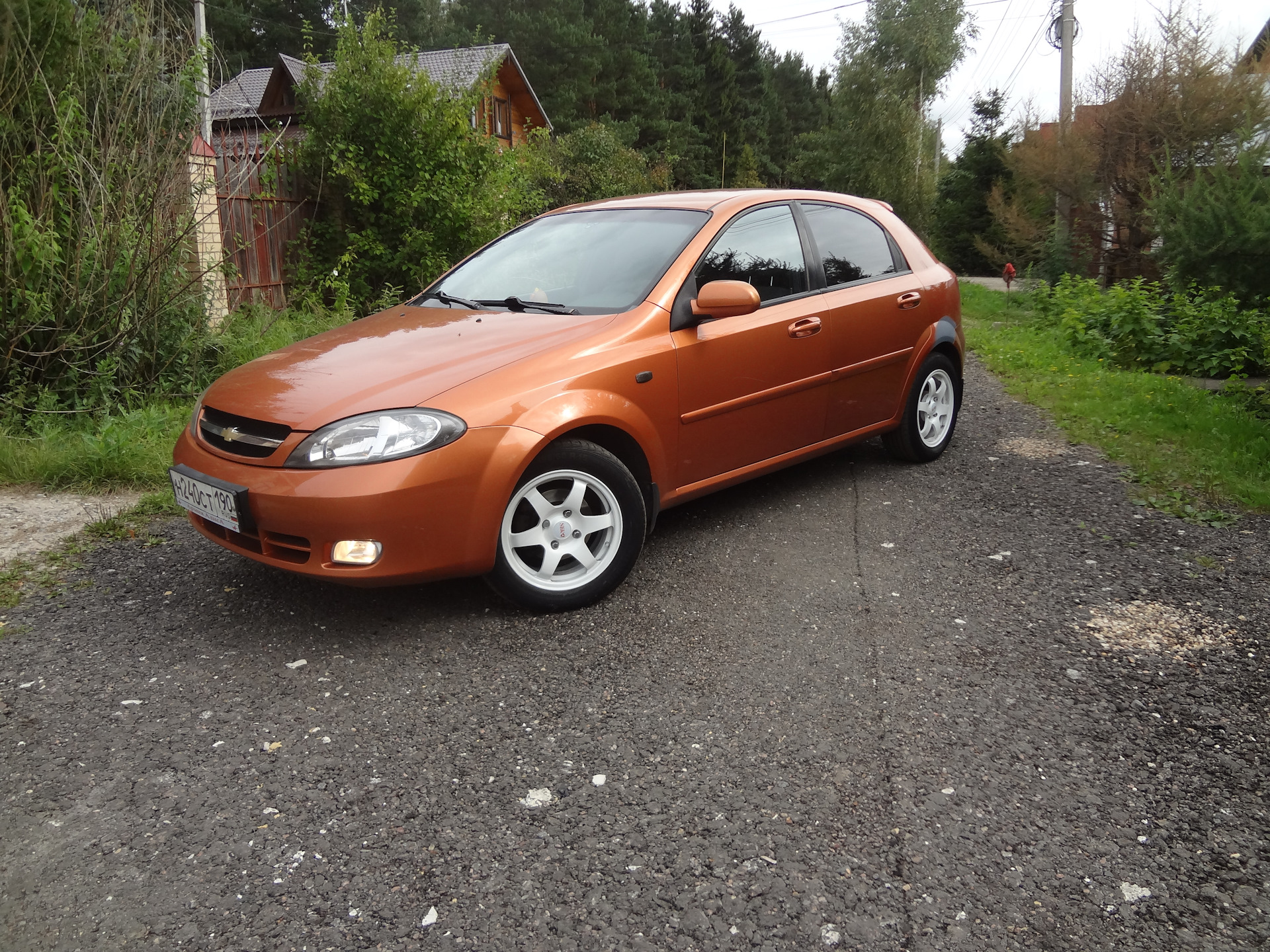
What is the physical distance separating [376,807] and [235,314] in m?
6.89

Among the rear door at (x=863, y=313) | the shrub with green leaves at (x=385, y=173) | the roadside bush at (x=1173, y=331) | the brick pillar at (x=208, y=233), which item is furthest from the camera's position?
the shrub with green leaves at (x=385, y=173)

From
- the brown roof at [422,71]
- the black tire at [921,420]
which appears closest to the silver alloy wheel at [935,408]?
the black tire at [921,420]

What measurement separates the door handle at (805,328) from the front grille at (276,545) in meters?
2.47

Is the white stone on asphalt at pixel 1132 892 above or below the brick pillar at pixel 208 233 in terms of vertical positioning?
below

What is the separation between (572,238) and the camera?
494cm

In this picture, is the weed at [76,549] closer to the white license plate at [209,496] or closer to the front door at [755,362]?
the white license plate at [209,496]

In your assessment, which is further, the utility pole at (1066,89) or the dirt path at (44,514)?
the utility pole at (1066,89)

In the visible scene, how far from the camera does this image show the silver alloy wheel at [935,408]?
5.91 metres

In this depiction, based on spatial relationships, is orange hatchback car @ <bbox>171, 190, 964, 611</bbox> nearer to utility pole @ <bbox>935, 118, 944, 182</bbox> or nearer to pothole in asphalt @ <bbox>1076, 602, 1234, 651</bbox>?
pothole in asphalt @ <bbox>1076, 602, 1234, 651</bbox>

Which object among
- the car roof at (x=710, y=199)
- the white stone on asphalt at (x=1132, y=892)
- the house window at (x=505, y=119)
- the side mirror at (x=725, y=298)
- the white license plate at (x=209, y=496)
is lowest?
the white stone on asphalt at (x=1132, y=892)

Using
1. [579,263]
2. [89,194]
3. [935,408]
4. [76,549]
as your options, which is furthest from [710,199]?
[89,194]

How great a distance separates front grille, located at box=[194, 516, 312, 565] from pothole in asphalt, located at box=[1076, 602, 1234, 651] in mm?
2879

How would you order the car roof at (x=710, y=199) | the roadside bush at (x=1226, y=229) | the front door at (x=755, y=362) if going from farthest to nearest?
the roadside bush at (x=1226, y=229) → the car roof at (x=710, y=199) → the front door at (x=755, y=362)

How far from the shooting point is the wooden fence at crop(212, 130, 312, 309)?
411 inches
